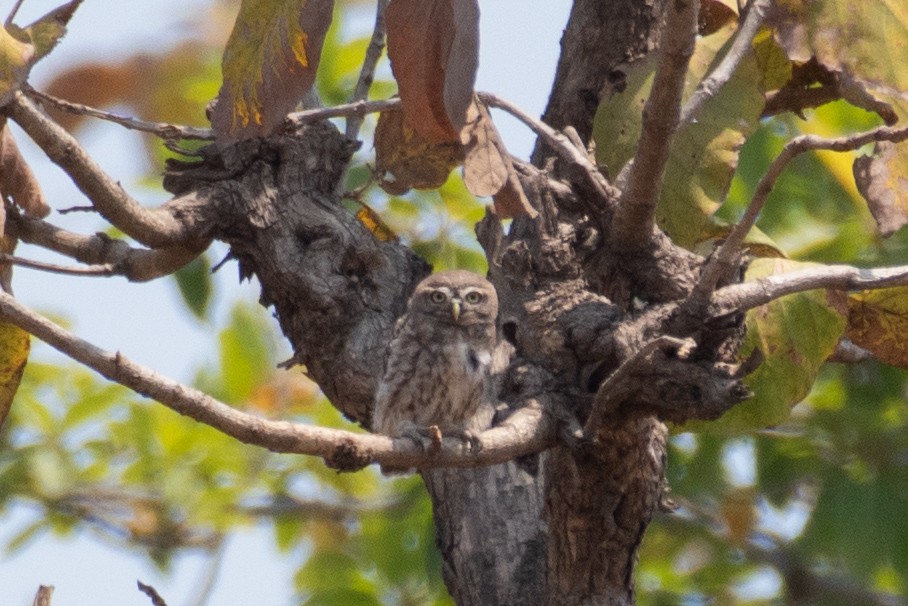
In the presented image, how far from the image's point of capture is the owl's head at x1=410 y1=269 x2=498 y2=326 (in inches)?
175

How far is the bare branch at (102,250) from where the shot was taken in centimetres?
343

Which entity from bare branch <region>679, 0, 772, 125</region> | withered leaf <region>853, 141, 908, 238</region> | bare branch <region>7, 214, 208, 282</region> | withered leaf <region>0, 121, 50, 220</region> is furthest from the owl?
withered leaf <region>853, 141, 908, 238</region>

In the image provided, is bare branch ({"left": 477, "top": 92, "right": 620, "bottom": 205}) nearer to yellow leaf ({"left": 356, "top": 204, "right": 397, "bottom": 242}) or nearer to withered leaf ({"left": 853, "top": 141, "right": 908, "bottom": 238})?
withered leaf ({"left": 853, "top": 141, "right": 908, "bottom": 238})

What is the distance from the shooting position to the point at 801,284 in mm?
2979

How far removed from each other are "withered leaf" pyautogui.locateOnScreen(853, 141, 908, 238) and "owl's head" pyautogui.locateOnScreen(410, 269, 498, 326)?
6.70 feet

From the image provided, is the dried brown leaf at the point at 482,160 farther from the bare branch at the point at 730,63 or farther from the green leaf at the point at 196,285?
the green leaf at the point at 196,285

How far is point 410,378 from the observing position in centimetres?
435

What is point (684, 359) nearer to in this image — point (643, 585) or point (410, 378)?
point (410, 378)

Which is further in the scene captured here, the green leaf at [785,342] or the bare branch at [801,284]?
the green leaf at [785,342]

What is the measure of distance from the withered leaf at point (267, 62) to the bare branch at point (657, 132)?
81 cm

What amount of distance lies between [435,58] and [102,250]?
1.97m

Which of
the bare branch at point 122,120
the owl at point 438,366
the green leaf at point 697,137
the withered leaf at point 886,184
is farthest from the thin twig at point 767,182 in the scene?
the owl at point 438,366

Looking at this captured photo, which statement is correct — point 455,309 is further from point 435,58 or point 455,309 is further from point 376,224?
point 435,58

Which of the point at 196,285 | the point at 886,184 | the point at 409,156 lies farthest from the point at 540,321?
the point at 196,285
